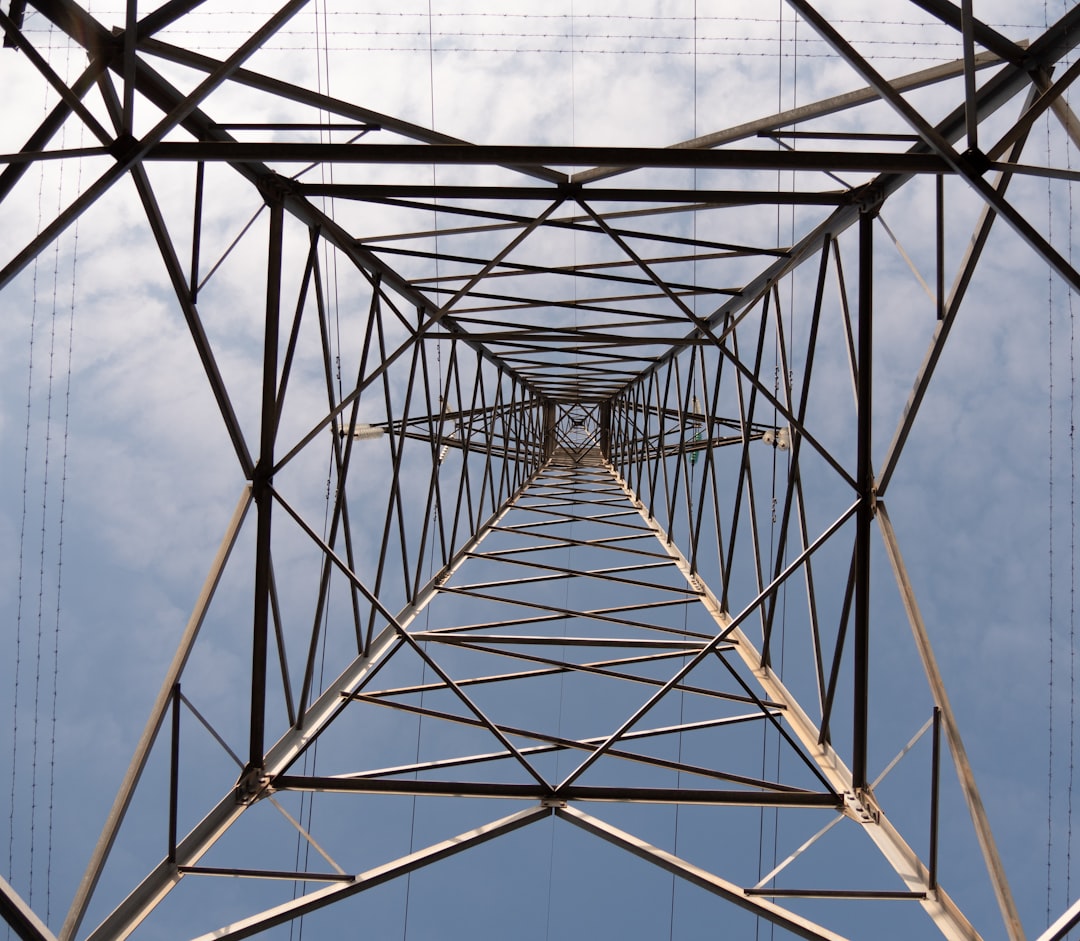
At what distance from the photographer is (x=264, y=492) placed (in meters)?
9.58

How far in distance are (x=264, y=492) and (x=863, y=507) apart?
21.4 ft

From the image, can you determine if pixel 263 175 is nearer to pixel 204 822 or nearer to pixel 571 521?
pixel 204 822

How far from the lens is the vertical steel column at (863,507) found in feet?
30.6

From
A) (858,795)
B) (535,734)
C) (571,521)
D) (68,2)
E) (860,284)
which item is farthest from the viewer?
(571,521)

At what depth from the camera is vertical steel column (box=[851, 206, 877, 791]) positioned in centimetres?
933

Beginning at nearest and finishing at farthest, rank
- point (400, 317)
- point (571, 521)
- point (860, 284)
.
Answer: point (860, 284)
point (400, 317)
point (571, 521)

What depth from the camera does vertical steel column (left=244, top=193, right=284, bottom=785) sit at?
9.23 m

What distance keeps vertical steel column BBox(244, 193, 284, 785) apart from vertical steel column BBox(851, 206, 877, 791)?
619 centimetres

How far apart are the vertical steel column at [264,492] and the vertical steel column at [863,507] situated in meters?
6.19

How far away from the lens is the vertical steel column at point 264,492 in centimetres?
923

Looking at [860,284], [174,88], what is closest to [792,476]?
[860,284]

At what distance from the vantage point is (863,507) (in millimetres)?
9836

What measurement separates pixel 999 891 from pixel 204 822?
6.93 meters

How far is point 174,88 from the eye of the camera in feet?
27.1
